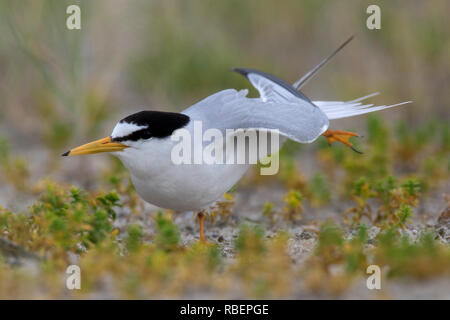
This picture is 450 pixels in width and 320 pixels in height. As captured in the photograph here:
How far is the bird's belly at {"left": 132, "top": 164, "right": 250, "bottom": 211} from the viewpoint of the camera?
11.7 feet

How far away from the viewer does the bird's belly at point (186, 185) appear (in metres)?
3.55

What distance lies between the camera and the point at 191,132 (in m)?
3.62

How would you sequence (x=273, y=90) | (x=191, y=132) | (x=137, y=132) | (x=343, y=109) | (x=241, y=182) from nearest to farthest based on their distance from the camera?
(x=137, y=132), (x=191, y=132), (x=343, y=109), (x=273, y=90), (x=241, y=182)

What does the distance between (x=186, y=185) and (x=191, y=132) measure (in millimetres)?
284

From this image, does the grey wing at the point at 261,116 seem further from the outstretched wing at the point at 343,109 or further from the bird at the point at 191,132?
the outstretched wing at the point at 343,109

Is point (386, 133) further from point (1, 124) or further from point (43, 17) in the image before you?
point (1, 124)

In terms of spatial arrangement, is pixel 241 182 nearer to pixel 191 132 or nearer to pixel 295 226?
pixel 295 226

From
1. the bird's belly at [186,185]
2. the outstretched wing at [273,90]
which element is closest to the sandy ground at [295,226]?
the bird's belly at [186,185]

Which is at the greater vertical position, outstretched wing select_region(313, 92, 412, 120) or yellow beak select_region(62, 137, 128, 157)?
outstretched wing select_region(313, 92, 412, 120)

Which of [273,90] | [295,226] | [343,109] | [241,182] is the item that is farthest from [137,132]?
[241,182]

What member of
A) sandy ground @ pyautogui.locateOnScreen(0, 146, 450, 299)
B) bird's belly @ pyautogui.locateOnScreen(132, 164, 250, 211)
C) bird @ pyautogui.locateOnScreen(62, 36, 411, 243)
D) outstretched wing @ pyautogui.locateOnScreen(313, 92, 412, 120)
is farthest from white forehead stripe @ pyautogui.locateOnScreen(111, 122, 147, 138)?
outstretched wing @ pyautogui.locateOnScreen(313, 92, 412, 120)

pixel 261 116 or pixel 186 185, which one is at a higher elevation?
pixel 261 116

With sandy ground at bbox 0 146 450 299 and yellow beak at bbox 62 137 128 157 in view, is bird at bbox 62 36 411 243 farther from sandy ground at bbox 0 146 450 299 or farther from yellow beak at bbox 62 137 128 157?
sandy ground at bbox 0 146 450 299

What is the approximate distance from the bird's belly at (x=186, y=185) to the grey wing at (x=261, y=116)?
0.26 meters
